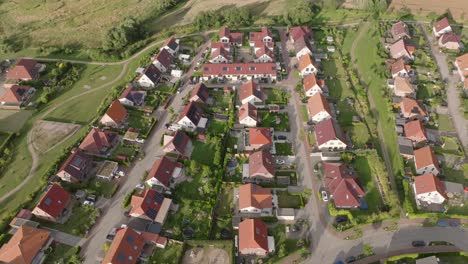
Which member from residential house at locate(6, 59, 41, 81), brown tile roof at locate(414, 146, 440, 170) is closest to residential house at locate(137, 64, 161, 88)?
residential house at locate(6, 59, 41, 81)

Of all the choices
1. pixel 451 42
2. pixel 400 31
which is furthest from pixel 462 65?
pixel 400 31

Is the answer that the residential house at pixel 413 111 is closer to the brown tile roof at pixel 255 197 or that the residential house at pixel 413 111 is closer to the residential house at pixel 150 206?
the brown tile roof at pixel 255 197

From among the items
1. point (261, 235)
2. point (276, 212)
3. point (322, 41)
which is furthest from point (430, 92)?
point (261, 235)

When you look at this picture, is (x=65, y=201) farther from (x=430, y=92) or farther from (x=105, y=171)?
(x=430, y=92)

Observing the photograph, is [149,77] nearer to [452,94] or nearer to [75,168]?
[75,168]

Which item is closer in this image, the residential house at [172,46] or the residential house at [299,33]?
the residential house at [172,46]

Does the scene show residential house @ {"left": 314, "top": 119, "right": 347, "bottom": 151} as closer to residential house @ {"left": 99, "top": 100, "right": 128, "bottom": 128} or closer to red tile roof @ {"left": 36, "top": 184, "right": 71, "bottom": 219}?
residential house @ {"left": 99, "top": 100, "right": 128, "bottom": 128}

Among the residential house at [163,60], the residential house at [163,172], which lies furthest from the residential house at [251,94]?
the residential house at [163,172]
